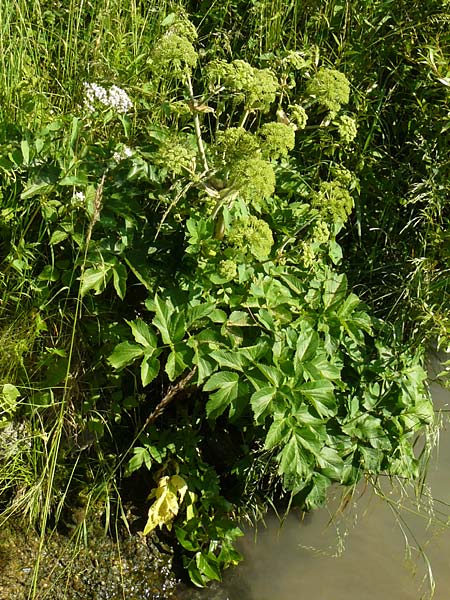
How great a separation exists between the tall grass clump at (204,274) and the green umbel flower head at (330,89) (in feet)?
0.03

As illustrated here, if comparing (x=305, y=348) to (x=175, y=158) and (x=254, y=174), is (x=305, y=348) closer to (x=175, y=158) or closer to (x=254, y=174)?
(x=254, y=174)

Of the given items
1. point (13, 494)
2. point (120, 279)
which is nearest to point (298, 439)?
point (120, 279)

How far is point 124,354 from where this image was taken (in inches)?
101

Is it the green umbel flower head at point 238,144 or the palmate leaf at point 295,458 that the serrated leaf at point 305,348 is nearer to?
the palmate leaf at point 295,458

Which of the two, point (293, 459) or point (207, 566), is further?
point (207, 566)

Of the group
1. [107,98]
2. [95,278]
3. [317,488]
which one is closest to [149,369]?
[95,278]

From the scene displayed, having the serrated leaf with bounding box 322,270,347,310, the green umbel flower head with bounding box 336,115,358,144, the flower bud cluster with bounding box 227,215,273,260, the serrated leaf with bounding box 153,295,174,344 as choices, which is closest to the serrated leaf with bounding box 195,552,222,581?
the serrated leaf with bounding box 153,295,174,344

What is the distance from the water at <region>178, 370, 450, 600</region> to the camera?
10.2ft

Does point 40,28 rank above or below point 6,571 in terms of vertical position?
above

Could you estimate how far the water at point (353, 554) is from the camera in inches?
123

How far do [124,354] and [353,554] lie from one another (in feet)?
4.43

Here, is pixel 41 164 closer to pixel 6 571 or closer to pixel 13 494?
pixel 13 494

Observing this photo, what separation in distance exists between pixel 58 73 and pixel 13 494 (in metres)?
1.70

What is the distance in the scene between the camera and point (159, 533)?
10.2ft
